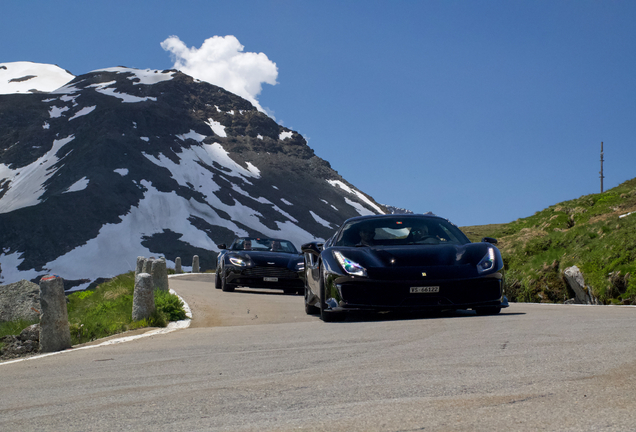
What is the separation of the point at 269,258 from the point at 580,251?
7.45m

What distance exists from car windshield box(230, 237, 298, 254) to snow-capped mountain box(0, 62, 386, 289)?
174 feet

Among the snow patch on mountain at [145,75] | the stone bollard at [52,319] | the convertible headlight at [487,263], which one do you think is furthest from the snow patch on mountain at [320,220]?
the convertible headlight at [487,263]

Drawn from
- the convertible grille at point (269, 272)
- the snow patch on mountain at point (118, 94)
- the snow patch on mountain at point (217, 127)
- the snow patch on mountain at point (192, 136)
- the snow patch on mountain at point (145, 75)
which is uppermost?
the snow patch on mountain at point (145, 75)

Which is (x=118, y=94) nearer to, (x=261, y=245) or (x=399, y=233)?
(x=261, y=245)

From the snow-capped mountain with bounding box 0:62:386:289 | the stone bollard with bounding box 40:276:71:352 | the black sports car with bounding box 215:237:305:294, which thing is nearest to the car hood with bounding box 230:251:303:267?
the black sports car with bounding box 215:237:305:294

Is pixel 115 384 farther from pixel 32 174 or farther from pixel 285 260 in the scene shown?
pixel 32 174

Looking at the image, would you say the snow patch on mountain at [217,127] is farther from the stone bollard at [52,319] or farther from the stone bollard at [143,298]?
the stone bollard at [52,319]

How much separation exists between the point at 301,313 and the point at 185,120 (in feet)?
402

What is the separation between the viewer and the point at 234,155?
12200 centimetres

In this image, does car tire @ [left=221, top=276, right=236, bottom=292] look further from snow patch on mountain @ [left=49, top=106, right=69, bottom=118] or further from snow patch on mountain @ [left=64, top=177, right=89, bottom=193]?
snow patch on mountain @ [left=49, top=106, right=69, bottom=118]

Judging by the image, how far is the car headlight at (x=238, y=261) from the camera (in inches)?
615

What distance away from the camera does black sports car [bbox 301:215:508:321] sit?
6965 mm

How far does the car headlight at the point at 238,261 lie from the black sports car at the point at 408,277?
7932 mm

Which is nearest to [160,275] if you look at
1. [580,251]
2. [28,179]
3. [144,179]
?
[580,251]
